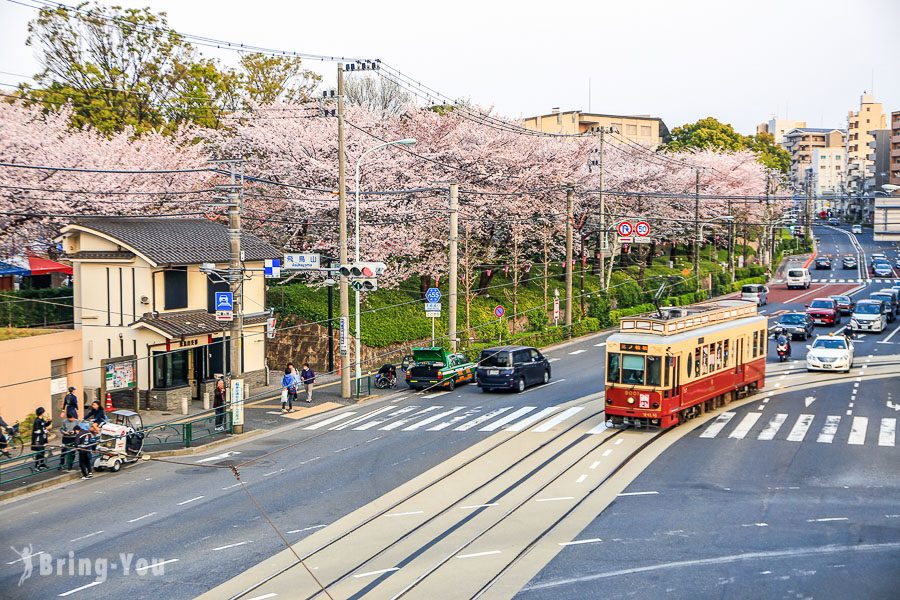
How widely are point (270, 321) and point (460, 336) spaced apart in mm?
12926

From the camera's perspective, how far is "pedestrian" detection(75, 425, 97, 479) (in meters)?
23.9

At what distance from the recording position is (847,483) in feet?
72.0

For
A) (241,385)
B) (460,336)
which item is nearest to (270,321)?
(241,385)

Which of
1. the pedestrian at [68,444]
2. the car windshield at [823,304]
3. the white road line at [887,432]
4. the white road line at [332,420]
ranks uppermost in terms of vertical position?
the car windshield at [823,304]

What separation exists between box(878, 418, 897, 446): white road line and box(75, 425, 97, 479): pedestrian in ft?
71.5

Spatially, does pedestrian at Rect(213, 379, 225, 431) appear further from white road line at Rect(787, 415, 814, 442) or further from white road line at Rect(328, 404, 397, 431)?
white road line at Rect(787, 415, 814, 442)

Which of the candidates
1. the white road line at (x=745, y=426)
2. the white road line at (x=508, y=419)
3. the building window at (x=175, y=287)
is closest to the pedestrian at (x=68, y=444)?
the building window at (x=175, y=287)

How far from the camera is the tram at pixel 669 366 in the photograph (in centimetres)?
2738

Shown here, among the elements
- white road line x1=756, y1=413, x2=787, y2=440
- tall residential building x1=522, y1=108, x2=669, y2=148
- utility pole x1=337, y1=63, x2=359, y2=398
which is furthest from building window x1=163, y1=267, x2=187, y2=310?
tall residential building x1=522, y1=108, x2=669, y2=148

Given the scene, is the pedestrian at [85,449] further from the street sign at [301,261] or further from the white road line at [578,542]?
the white road line at [578,542]

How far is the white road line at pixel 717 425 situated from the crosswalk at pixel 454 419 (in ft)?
10.4

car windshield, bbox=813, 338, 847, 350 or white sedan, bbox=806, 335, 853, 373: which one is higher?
car windshield, bbox=813, 338, 847, 350

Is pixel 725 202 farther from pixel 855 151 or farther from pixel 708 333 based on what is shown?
pixel 855 151

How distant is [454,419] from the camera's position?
30.9 metres
